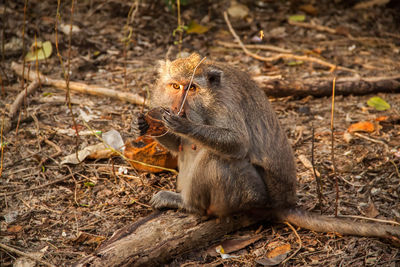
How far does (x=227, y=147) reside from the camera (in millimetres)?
4340

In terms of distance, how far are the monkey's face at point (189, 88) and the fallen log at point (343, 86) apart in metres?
2.86

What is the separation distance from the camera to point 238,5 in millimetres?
10078

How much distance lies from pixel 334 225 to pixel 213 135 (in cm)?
152

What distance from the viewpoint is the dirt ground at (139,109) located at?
4410mm

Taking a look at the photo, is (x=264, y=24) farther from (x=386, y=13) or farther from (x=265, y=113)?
(x=265, y=113)

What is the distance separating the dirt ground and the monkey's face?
742 millimetres

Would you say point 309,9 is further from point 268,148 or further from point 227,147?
point 227,147

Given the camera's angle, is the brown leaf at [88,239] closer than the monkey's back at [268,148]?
Yes

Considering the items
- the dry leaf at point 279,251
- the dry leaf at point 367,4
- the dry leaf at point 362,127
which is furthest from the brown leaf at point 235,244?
the dry leaf at point 367,4

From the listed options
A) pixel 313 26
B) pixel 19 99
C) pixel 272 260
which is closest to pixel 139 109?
pixel 19 99

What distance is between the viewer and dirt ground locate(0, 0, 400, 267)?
14.5 ft

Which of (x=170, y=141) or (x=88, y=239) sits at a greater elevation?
(x=170, y=141)

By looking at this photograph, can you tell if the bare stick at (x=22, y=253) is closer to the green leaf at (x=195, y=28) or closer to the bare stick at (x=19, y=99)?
the bare stick at (x=19, y=99)

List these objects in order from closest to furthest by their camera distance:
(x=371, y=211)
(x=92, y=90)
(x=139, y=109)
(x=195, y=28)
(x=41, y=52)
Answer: (x=371, y=211) < (x=139, y=109) < (x=92, y=90) < (x=41, y=52) < (x=195, y=28)
